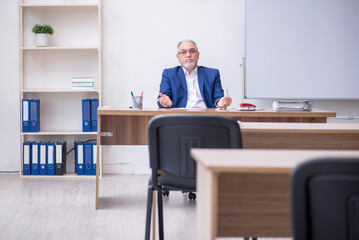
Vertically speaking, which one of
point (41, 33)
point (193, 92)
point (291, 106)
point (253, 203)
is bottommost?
point (253, 203)

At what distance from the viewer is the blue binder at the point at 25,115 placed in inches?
185

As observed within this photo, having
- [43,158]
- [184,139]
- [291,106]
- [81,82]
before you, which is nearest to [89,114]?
[81,82]

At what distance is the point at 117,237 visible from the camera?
2.80 m

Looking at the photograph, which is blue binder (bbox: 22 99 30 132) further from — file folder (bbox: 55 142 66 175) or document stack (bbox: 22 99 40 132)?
file folder (bbox: 55 142 66 175)

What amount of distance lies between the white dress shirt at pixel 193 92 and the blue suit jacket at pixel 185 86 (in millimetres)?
62

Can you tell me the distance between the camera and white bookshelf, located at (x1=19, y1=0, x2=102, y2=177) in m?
4.91

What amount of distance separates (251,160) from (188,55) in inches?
119

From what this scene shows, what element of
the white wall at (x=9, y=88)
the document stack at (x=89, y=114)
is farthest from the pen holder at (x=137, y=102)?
the white wall at (x=9, y=88)

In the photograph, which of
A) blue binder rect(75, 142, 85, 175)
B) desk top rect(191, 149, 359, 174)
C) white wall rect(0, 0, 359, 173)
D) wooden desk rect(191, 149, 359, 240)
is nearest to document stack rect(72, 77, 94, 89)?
white wall rect(0, 0, 359, 173)

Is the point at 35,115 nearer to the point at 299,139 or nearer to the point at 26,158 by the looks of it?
the point at 26,158

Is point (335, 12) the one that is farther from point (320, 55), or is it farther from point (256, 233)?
point (256, 233)

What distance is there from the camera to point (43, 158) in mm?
4715

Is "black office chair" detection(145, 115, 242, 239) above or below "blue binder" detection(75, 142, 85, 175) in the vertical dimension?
above

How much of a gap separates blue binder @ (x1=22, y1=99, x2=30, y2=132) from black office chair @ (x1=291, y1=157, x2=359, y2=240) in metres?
4.11
